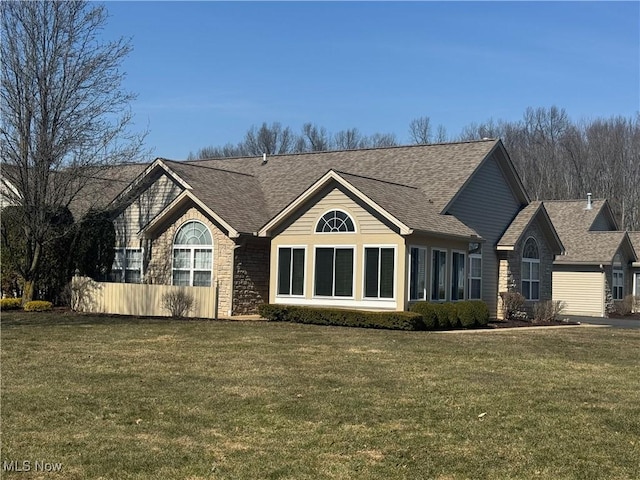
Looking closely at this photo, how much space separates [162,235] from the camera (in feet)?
91.5

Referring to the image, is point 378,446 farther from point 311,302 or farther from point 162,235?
point 162,235

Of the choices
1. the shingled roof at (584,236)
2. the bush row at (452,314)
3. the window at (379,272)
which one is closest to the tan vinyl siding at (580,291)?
the shingled roof at (584,236)

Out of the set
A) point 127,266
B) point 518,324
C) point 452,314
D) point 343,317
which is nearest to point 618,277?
point 518,324

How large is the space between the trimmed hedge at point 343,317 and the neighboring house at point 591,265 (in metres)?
18.0

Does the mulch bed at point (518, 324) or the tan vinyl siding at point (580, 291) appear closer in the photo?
the mulch bed at point (518, 324)

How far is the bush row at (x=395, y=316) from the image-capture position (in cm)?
2198

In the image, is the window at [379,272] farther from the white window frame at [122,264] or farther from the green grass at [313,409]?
the white window frame at [122,264]

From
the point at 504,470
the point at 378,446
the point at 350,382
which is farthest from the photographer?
the point at 350,382

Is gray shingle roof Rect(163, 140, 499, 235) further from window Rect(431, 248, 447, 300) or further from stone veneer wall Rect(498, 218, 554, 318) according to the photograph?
stone veneer wall Rect(498, 218, 554, 318)

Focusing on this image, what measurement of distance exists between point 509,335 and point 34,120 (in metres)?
17.4

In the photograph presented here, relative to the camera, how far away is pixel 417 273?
24.3 meters

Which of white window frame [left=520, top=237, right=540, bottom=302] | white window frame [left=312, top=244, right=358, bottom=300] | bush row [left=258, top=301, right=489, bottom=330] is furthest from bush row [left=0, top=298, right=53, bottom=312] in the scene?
white window frame [left=520, top=237, right=540, bottom=302]

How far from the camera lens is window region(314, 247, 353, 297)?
2438cm

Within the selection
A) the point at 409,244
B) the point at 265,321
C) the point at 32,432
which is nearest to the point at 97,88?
the point at 265,321
